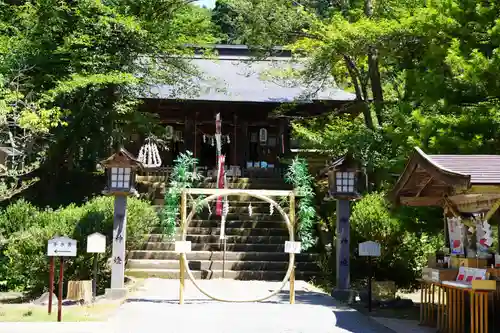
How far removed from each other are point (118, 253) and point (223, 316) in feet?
10.6

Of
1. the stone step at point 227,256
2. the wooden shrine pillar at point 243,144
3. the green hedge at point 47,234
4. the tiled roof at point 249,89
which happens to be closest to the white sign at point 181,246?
the green hedge at point 47,234

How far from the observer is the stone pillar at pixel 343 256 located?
12.7 m

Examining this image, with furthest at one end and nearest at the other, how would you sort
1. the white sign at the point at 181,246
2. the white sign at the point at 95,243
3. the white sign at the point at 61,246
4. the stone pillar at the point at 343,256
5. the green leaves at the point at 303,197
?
the green leaves at the point at 303,197 → the stone pillar at the point at 343,256 → the white sign at the point at 181,246 → the white sign at the point at 95,243 → the white sign at the point at 61,246

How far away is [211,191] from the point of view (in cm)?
1241

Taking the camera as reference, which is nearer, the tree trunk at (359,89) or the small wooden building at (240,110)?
the tree trunk at (359,89)

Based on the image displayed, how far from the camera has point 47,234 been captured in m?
12.8

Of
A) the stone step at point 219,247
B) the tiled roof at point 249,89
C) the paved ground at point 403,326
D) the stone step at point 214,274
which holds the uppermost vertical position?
the tiled roof at point 249,89

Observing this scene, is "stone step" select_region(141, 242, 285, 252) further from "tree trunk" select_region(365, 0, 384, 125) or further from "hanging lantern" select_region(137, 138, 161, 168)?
"tree trunk" select_region(365, 0, 384, 125)

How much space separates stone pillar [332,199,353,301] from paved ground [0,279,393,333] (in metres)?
0.33

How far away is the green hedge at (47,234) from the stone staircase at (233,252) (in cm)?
165

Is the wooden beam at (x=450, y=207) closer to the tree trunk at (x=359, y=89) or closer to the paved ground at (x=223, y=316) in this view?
the paved ground at (x=223, y=316)

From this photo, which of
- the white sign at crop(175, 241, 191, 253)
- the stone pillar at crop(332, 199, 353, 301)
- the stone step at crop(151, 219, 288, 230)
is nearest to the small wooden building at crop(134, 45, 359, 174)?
the stone step at crop(151, 219, 288, 230)

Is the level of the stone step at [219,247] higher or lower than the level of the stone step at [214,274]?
higher

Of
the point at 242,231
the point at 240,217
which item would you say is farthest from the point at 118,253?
the point at 240,217
